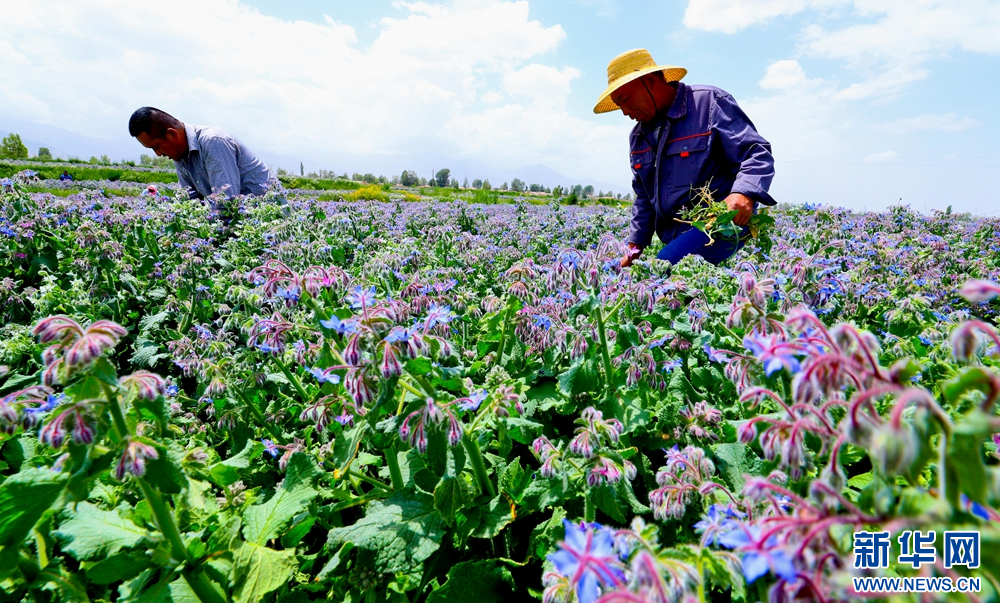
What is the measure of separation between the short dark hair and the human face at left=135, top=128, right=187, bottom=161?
0.12 feet

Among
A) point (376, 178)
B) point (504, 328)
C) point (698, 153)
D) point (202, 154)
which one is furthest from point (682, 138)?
point (376, 178)

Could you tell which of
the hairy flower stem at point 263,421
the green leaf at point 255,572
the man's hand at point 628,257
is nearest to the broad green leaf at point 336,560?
the green leaf at point 255,572

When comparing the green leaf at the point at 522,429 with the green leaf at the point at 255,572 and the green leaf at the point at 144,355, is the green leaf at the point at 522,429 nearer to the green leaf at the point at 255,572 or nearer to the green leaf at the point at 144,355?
the green leaf at the point at 255,572

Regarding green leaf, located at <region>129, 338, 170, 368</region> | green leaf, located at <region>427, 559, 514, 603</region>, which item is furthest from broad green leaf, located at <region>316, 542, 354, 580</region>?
green leaf, located at <region>129, 338, 170, 368</region>

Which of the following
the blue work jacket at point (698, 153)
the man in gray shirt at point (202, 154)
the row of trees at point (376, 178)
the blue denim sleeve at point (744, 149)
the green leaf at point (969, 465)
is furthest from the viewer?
the row of trees at point (376, 178)

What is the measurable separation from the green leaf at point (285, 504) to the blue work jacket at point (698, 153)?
320 centimetres

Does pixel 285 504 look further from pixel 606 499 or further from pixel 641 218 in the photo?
pixel 641 218

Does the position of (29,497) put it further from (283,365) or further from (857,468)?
(857,468)

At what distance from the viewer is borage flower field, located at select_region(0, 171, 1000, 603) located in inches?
28.2

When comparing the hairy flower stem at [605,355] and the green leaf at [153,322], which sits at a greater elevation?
the hairy flower stem at [605,355]

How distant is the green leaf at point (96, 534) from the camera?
148cm

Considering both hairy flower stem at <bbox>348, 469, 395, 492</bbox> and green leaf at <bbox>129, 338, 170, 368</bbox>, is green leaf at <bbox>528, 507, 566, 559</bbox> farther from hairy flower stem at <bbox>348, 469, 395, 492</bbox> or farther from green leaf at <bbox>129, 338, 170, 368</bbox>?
green leaf at <bbox>129, 338, 170, 368</bbox>

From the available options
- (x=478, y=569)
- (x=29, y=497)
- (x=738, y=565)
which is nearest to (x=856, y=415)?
(x=738, y=565)

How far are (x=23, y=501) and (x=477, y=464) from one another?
4.02 feet
